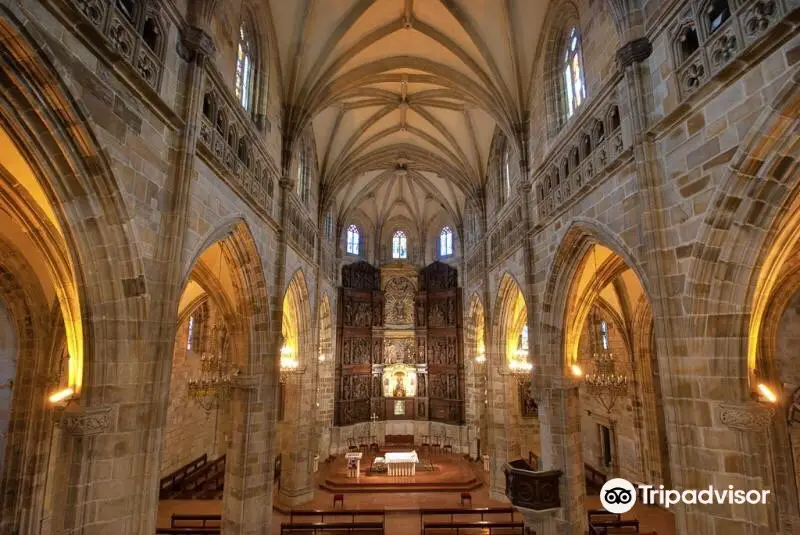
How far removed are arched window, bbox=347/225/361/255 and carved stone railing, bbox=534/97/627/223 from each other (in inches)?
628

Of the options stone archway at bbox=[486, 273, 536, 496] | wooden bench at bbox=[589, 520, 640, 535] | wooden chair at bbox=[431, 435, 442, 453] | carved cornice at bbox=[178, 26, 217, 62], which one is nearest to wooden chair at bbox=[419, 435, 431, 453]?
wooden chair at bbox=[431, 435, 442, 453]

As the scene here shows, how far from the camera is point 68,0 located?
4820mm

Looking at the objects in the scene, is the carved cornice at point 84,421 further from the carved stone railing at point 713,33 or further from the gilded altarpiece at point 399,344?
the gilded altarpiece at point 399,344

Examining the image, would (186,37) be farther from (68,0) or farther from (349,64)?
(349,64)

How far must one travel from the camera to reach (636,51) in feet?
24.2

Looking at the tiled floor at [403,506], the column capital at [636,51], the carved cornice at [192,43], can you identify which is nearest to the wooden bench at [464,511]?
the tiled floor at [403,506]

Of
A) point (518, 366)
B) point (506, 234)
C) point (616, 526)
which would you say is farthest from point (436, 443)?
point (616, 526)

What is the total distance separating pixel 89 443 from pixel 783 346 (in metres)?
14.6

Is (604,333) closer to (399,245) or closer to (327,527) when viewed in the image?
(327,527)

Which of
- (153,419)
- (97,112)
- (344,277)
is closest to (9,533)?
(153,419)

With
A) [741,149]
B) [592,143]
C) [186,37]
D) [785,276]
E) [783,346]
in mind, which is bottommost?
[783,346]

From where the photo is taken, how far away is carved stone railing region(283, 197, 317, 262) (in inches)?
575

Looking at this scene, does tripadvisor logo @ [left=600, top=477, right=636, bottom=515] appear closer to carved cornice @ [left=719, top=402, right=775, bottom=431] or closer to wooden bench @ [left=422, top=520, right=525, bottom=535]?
carved cornice @ [left=719, top=402, right=775, bottom=431]

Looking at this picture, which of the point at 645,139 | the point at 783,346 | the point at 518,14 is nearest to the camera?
the point at 645,139
